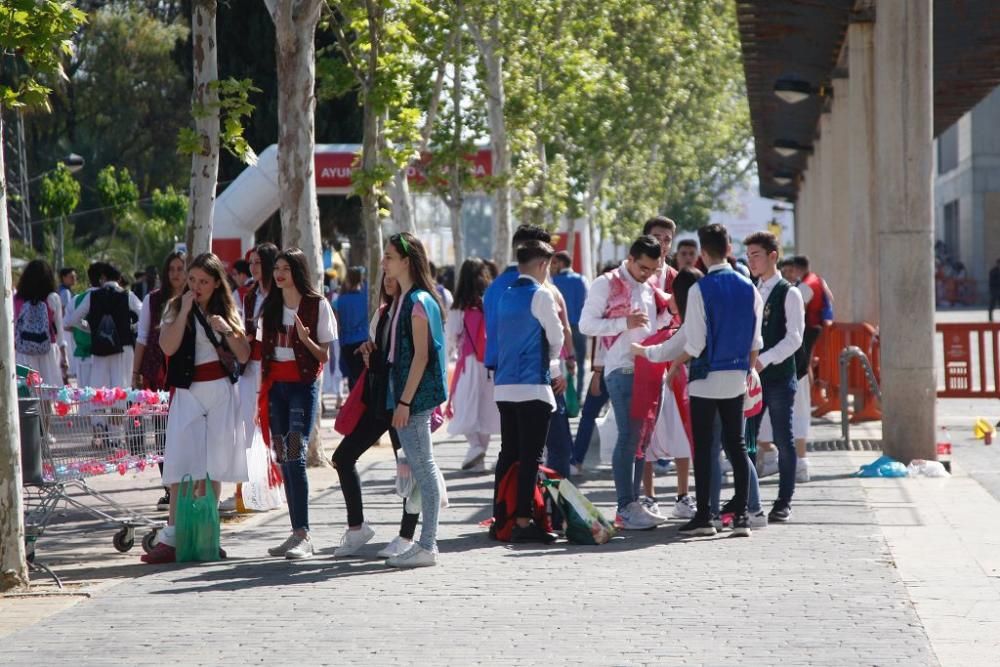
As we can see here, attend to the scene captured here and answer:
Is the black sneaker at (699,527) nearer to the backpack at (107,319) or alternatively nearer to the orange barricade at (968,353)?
the orange barricade at (968,353)

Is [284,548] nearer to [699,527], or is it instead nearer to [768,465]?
[699,527]

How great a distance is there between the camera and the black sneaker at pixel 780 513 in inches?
447

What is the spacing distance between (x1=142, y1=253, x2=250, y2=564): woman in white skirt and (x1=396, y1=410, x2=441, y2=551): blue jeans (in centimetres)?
113

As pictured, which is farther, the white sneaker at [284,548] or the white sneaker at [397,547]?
the white sneaker at [284,548]

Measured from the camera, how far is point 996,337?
57.6 feet

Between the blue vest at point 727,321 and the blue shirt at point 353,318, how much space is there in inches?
342

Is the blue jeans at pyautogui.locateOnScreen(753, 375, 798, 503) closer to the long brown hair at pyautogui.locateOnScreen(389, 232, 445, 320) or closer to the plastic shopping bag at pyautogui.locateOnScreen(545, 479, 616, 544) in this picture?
the plastic shopping bag at pyautogui.locateOnScreen(545, 479, 616, 544)

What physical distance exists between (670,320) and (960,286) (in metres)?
57.7

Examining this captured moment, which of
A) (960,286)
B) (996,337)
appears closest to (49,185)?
(996,337)

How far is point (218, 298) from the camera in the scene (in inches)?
408

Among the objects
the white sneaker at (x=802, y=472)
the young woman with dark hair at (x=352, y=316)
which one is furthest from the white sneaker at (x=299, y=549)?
the young woman with dark hair at (x=352, y=316)

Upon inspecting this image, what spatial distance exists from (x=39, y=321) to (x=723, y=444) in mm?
8892

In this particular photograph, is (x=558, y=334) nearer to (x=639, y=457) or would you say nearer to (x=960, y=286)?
(x=639, y=457)

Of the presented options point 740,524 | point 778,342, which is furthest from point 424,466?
point 778,342
